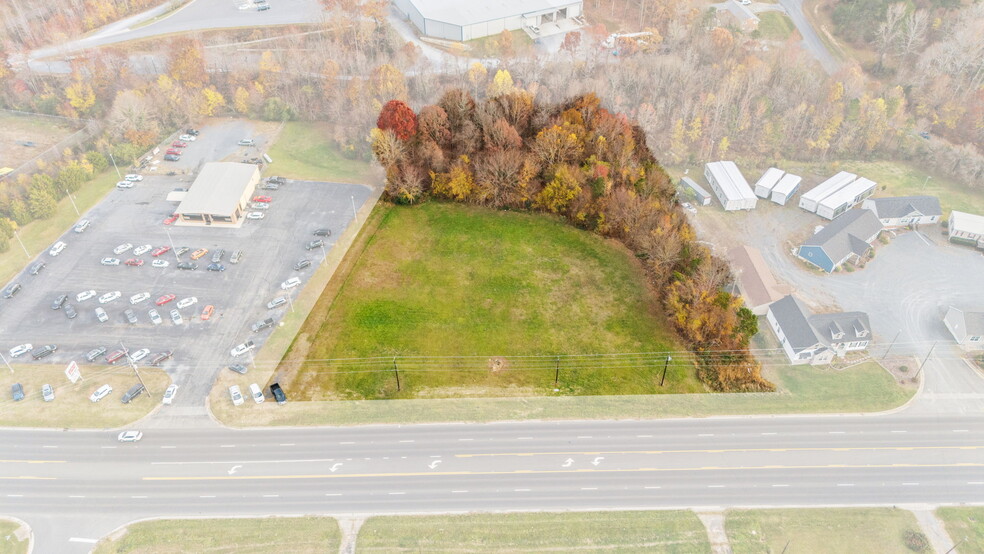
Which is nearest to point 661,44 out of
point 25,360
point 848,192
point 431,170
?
point 848,192

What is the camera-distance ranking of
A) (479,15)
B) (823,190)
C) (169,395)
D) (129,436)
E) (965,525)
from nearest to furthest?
(965,525) → (129,436) → (169,395) → (823,190) → (479,15)

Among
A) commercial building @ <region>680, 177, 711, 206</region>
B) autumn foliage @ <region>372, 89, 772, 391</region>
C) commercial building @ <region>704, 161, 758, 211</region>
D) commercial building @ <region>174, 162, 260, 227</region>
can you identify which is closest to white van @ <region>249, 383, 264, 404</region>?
commercial building @ <region>174, 162, 260, 227</region>

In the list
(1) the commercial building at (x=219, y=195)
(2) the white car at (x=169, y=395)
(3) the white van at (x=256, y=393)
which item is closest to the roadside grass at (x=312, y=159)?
(1) the commercial building at (x=219, y=195)

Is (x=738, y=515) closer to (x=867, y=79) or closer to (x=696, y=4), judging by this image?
(x=867, y=79)

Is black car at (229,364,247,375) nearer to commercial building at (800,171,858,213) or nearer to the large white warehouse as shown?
commercial building at (800,171,858,213)

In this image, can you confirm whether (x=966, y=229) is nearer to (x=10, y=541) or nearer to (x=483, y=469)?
(x=483, y=469)

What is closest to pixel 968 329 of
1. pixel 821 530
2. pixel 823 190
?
pixel 823 190

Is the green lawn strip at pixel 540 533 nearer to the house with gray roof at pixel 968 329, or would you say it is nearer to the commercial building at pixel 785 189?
the house with gray roof at pixel 968 329
